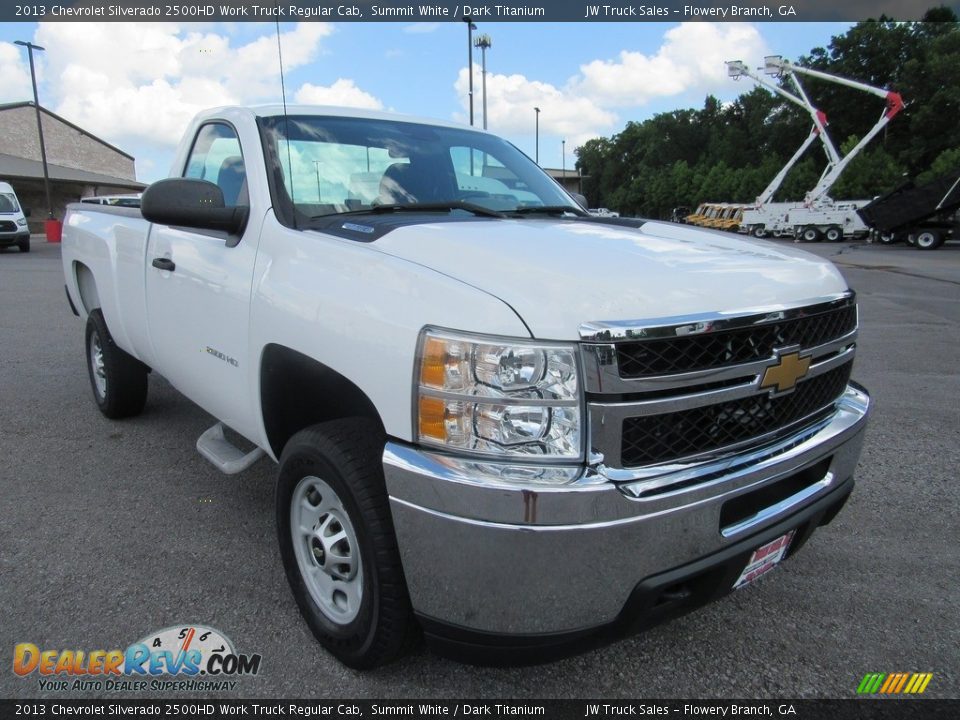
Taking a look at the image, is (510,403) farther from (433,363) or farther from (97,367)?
(97,367)

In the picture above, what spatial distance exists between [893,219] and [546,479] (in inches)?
1139


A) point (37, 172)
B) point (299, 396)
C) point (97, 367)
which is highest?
point (37, 172)

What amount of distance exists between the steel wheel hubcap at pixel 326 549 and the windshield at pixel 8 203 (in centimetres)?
2556

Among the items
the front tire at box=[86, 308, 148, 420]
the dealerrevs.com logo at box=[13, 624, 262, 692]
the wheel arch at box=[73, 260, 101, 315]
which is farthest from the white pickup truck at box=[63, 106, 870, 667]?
the wheel arch at box=[73, 260, 101, 315]

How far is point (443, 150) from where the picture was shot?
3.30 m

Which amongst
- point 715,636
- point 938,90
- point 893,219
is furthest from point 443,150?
point 938,90

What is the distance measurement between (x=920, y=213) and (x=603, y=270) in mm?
27966

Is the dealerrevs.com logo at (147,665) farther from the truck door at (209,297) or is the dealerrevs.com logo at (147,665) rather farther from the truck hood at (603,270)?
the truck hood at (603,270)

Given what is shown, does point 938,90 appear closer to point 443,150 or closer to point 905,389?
point 905,389

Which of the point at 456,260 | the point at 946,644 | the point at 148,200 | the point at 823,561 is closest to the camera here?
the point at 456,260

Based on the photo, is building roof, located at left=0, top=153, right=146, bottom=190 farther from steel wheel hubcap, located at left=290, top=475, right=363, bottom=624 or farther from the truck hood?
the truck hood

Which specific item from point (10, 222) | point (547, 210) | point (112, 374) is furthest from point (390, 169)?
point (10, 222)

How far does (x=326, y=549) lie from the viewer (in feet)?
7.25

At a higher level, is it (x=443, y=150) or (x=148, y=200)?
(x=443, y=150)
